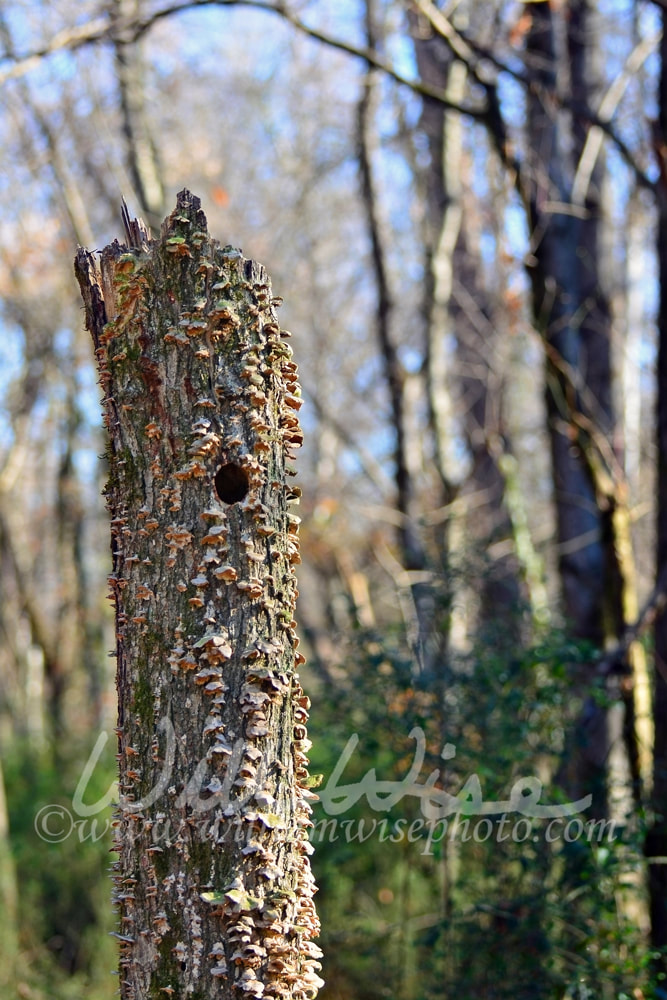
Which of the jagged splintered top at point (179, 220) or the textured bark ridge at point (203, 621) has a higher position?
the jagged splintered top at point (179, 220)

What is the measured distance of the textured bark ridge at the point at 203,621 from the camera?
2049 mm

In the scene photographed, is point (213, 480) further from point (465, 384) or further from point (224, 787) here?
point (465, 384)

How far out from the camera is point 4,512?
38.6ft

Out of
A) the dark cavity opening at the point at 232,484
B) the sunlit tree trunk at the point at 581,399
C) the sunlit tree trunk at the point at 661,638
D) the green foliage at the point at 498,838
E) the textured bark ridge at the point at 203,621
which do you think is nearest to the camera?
the textured bark ridge at the point at 203,621

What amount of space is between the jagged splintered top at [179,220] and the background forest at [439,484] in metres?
2.50

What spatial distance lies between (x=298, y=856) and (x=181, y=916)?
30 centimetres

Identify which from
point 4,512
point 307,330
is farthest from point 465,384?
point 4,512

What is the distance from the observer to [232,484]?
7.25 ft

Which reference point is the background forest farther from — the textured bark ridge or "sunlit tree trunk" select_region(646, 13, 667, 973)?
the textured bark ridge

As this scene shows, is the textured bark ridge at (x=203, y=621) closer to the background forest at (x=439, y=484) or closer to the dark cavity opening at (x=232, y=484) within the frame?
the dark cavity opening at (x=232, y=484)

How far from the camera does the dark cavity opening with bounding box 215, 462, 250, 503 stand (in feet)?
7.20

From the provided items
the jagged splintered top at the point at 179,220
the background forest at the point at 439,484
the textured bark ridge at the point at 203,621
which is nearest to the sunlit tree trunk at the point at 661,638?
the background forest at the point at 439,484

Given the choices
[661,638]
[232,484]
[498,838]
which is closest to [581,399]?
[661,638]

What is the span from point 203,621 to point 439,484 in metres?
6.33
